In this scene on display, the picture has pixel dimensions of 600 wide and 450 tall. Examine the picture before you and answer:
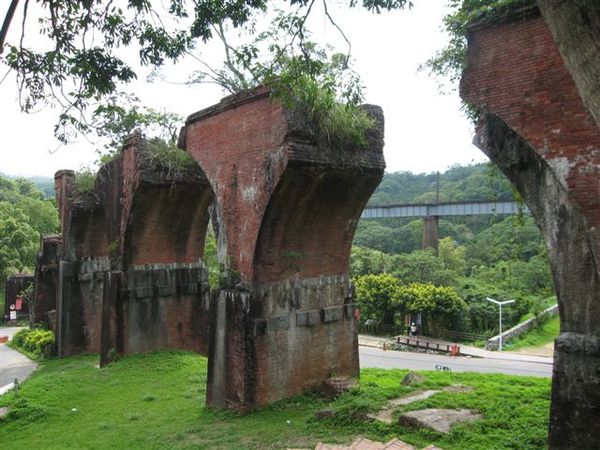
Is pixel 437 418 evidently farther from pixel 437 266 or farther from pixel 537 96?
pixel 437 266

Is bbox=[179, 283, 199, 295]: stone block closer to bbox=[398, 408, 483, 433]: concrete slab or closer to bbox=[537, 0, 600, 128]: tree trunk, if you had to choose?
bbox=[398, 408, 483, 433]: concrete slab

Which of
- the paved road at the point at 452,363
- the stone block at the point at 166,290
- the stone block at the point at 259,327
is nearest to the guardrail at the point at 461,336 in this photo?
the paved road at the point at 452,363

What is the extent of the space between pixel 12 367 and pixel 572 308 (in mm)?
14753

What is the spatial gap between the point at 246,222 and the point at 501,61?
3.92m

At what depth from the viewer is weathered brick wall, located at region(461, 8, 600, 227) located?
4277 mm

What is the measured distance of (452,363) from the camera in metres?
19.1

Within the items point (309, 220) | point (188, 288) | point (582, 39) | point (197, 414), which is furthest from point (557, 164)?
point (188, 288)

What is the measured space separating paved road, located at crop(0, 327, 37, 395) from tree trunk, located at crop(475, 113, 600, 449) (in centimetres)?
1164

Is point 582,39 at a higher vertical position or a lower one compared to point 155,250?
higher

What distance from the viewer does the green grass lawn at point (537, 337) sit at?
879 inches

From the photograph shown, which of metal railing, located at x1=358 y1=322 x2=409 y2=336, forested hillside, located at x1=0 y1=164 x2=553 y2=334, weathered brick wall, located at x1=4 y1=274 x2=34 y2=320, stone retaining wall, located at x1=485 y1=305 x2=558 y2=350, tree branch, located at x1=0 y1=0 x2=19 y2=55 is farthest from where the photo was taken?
weathered brick wall, located at x1=4 y1=274 x2=34 y2=320

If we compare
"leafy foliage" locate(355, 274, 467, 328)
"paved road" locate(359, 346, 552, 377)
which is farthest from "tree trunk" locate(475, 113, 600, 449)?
"leafy foliage" locate(355, 274, 467, 328)

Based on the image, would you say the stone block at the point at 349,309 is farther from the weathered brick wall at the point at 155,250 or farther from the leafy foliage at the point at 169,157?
the leafy foliage at the point at 169,157

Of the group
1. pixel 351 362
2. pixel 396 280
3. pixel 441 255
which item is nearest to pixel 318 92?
pixel 351 362
